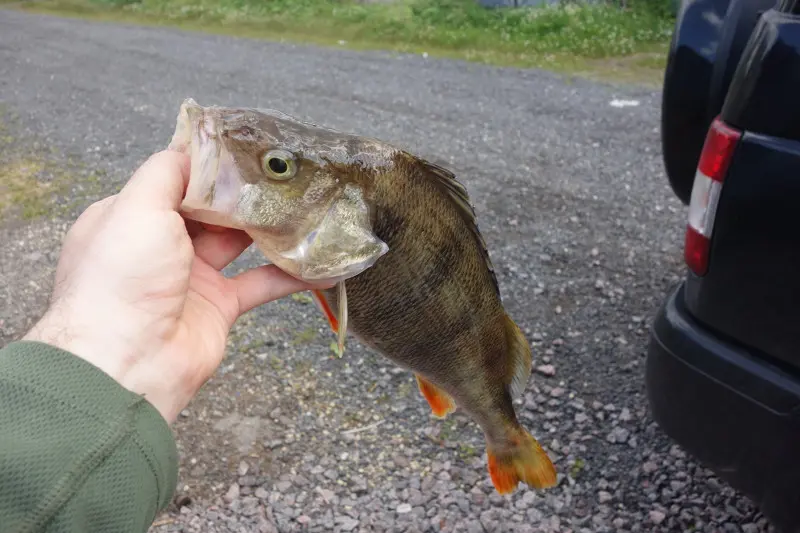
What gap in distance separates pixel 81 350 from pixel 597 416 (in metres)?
2.38

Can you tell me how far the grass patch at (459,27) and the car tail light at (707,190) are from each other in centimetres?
730

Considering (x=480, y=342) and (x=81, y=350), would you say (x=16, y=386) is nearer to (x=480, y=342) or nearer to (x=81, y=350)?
(x=81, y=350)

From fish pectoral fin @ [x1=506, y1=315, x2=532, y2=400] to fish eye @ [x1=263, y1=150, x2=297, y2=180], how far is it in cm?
79

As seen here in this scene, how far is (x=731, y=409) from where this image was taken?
6.76ft

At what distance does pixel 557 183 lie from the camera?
224 inches

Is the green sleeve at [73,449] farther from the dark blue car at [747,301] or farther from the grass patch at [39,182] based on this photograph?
the grass patch at [39,182]

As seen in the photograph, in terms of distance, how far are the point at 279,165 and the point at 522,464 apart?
1.23 m

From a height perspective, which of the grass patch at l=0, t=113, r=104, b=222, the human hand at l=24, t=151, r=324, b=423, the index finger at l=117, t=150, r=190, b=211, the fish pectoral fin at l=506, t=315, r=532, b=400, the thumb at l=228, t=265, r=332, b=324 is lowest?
the grass patch at l=0, t=113, r=104, b=222

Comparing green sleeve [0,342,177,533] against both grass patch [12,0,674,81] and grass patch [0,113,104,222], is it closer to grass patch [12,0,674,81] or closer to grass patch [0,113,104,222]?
grass patch [0,113,104,222]

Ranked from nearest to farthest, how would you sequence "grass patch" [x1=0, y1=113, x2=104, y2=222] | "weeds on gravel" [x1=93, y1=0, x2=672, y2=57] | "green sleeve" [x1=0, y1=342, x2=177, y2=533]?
"green sleeve" [x1=0, y1=342, x2=177, y2=533], "grass patch" [x1=0, y1=113, x2=104, y2=222], "weeds on gravel" [x1=93, y1=0, x2=672, y2=57]

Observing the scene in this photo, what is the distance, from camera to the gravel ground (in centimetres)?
270

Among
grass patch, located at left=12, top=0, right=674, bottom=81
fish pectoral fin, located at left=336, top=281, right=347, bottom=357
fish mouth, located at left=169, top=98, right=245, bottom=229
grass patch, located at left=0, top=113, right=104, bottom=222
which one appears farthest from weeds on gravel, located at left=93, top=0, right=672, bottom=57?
fish mouth, located at left=169, top=98, right=245, bottom=229

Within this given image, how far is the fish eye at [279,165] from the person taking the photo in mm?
1587

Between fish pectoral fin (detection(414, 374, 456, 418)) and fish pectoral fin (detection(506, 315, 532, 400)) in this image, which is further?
fish pectoral fin (detection(414, 374, 456, 418))
